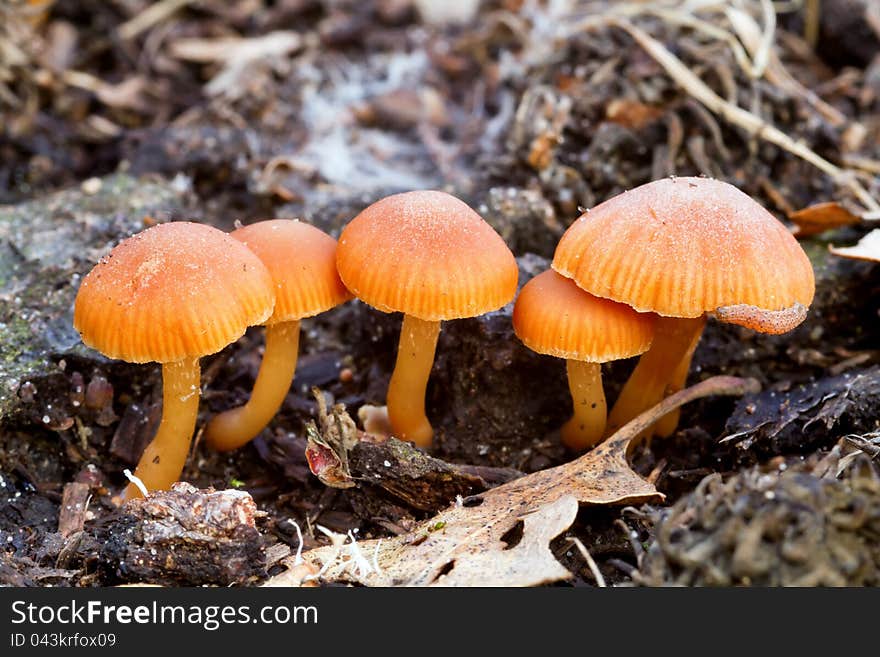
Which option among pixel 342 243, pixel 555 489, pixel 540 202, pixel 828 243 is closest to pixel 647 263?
pixel 555 489

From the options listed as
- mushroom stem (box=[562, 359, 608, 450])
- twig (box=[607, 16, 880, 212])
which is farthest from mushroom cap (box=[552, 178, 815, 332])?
twig (box=[607, 16, 880, 212])

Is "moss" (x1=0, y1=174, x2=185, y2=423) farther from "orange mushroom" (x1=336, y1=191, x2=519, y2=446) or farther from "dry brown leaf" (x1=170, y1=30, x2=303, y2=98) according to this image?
"dry brown leaf" (x1=170, y1=30, x2=303, y2=98)

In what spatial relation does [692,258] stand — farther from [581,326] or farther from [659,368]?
[659,368]

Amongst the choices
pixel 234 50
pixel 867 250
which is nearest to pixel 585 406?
pixel 867 250

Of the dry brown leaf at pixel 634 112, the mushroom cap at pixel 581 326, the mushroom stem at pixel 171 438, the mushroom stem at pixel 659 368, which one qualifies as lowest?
the mushroom stem at pixel 171 438

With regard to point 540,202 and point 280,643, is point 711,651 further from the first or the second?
point 540,202

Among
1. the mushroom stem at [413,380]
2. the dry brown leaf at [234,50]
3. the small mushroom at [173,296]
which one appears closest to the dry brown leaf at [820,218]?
the mushroom stem at [413,380]

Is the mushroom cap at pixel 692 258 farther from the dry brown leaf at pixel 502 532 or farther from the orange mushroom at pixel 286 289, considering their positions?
the orange mushroom at pixel 286 289
